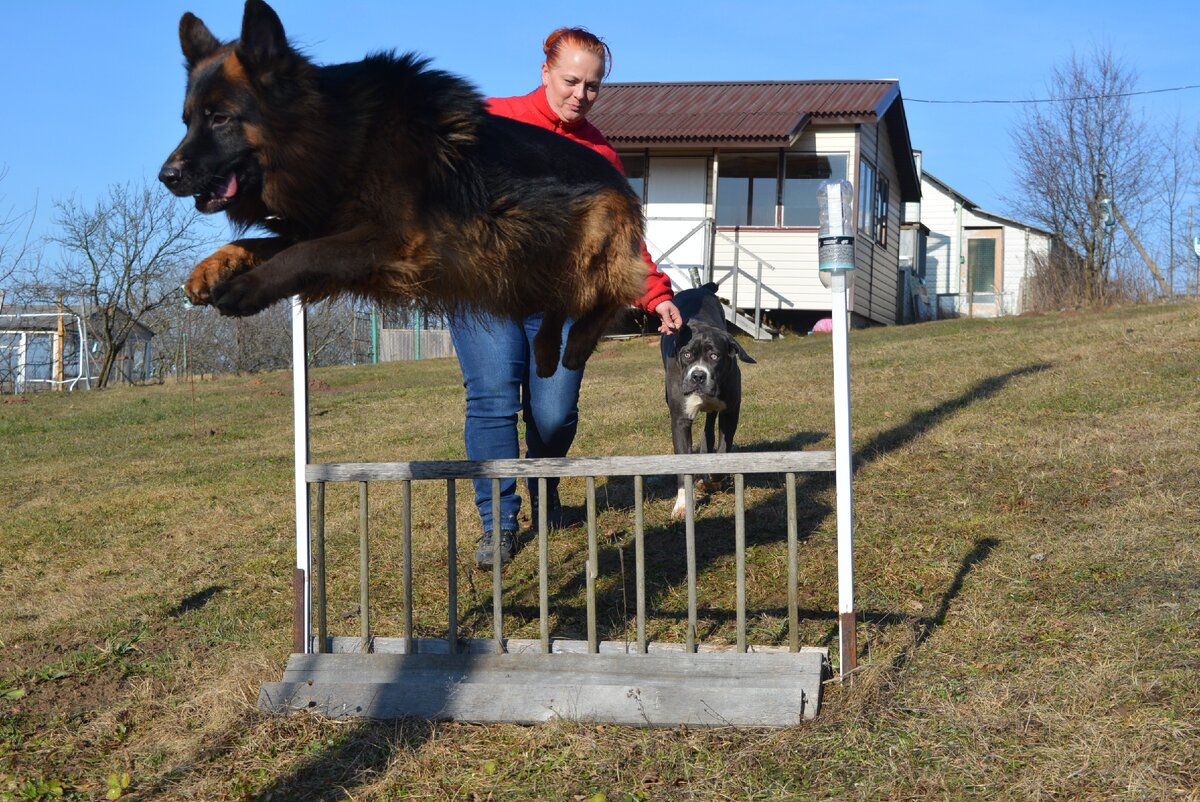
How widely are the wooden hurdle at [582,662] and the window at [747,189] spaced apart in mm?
17914

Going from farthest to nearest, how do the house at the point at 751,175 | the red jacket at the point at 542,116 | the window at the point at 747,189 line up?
1. the window at the point at 747,189
2. the house at the point at 751,175
3. the red jacket at the point at 542,116

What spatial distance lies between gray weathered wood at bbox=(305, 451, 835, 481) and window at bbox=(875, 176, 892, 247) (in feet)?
69.1

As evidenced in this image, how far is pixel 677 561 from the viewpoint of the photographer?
5.60m

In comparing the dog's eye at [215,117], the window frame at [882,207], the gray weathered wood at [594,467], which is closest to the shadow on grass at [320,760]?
the gray weathered wood at [594,467]

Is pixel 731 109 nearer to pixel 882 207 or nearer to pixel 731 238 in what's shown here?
pixel 731 238

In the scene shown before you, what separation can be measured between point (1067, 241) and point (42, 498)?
2371 centimetres

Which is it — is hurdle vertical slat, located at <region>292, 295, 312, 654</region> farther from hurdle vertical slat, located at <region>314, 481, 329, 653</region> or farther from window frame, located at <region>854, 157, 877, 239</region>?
window frame, located at <region>854, 157, 877, 239</region>

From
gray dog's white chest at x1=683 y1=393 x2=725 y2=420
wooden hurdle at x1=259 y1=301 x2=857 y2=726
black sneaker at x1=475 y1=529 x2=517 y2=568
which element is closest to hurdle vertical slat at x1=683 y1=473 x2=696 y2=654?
wooden hurdle at x1=259 y1=301 x2=857 y2=726

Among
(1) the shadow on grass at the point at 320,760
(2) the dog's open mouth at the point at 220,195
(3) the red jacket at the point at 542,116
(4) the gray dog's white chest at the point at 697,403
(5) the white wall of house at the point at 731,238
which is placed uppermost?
(5) the white wall of house at the point at 731,238

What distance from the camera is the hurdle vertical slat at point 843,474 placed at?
3838 mm

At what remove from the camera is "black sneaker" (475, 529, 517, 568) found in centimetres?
529

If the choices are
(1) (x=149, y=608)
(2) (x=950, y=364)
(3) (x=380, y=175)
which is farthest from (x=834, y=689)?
(2) (x=950, y=364)

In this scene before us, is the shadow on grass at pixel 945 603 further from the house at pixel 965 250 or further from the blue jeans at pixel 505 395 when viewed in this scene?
the house at pixel 965 250

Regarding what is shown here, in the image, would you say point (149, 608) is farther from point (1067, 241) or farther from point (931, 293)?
point (931, 293)
